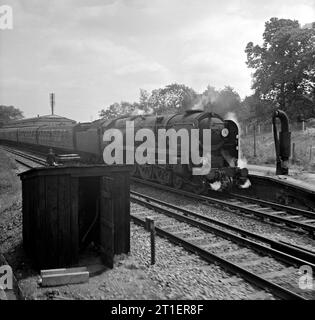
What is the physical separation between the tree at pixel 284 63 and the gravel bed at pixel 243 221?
884 inches

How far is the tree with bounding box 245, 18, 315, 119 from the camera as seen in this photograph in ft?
100

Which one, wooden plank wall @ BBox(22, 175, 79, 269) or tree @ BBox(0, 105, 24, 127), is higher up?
tree @ BBox(0, 105, 24, 127)

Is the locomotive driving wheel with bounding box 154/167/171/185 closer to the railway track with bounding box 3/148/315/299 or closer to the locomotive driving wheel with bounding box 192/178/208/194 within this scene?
the locomotive driving wheel with bounding box 192/178/208/194

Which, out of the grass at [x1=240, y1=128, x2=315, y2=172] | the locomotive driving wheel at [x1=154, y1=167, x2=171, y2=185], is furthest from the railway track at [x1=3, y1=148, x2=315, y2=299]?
the grass at [x1=240, y1=128, x2=315, y2=172]

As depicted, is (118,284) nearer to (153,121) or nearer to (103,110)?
(153,121)

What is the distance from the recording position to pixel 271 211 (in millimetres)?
11281

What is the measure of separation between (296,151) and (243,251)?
17.3 meters

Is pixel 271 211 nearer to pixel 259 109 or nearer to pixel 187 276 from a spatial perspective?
pixel 187 276

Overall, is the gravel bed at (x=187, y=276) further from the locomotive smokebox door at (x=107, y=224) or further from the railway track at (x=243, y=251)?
the locomotive smokebox door at (x=107, y=224)

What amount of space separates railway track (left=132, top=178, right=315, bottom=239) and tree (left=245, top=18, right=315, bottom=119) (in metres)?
21.7

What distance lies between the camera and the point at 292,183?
1243cm

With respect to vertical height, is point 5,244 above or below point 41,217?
below
